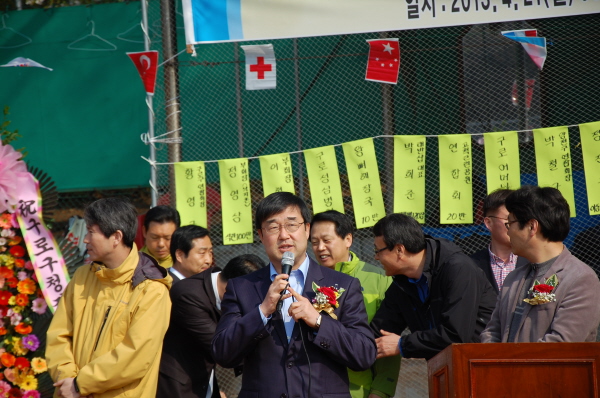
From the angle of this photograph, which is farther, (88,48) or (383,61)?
(88,48)

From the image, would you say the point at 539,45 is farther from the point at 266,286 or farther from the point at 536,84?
the point at 266,286

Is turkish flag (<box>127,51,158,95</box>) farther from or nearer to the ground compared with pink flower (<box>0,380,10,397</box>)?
farther from the ground

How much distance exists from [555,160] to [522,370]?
342 cm

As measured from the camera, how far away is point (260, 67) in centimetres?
639

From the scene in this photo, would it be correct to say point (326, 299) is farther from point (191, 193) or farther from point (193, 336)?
point (191, 193)

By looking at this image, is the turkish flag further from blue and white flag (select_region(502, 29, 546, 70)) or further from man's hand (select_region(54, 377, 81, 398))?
man's hand (select_region(54, 377, 81, 398))

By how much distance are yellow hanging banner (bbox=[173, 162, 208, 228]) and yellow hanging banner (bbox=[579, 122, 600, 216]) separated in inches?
122

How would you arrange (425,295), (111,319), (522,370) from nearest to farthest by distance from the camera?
(522,370), (111,319), (425,295)

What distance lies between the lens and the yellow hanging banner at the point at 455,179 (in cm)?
597

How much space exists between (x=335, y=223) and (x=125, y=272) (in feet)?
4.99

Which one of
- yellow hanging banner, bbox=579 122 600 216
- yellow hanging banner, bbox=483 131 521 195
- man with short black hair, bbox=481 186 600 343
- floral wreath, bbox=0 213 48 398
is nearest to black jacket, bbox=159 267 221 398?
floral wreath, bbox=0 213 48 398

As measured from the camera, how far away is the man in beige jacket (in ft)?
12.4

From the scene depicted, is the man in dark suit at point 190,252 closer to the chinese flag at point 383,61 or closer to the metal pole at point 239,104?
the metal pole at point 239,104

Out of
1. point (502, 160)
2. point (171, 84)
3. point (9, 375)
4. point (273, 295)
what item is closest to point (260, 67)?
point (171, 84)
